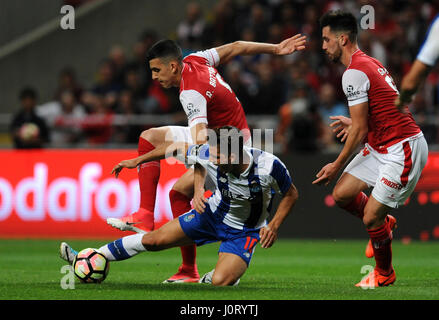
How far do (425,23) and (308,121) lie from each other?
3389 mm

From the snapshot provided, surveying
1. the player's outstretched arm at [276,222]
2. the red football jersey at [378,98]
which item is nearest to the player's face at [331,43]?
the red football jersey at [378,98]

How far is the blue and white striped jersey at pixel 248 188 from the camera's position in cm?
703

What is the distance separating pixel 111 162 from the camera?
1305 centimetres

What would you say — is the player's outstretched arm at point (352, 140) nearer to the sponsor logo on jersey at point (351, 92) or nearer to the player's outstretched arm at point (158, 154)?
the sponsor logo on jersey at point (351, 92)

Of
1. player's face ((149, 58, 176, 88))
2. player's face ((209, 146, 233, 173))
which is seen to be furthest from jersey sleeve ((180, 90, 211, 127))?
player's face ((209, 146, 233, 173))

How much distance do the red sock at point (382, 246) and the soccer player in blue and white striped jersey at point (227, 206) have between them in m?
0.83

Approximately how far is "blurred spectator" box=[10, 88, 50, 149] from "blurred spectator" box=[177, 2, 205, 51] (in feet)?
11.5

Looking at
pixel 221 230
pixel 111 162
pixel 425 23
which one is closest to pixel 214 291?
pixel 221 230

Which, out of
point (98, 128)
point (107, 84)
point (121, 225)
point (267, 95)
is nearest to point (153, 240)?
point (121, 225)

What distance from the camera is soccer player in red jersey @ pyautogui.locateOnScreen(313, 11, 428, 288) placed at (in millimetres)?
7094

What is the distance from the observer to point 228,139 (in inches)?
267

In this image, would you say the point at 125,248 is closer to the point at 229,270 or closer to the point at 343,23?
the point at 229,270

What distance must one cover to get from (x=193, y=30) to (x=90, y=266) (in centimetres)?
983

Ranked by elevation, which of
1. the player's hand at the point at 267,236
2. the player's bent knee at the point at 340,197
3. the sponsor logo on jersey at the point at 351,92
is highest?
the sponsor logo on jersey at the point at 351,92
